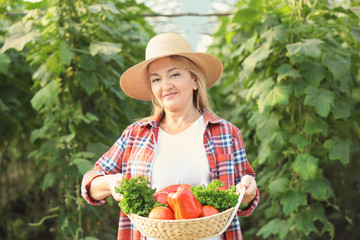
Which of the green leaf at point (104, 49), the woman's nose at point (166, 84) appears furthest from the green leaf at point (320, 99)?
the woman's nose at point (166, 84)

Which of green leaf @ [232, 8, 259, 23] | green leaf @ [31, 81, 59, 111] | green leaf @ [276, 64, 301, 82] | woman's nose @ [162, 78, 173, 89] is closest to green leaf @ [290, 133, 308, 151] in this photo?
green leaf @ [276, 64, 301, 82]

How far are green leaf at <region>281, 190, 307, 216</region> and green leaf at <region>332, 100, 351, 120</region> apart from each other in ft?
1.75

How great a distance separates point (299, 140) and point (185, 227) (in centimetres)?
164

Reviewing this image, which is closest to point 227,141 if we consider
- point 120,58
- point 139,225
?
point 139,225

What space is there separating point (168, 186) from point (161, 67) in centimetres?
46

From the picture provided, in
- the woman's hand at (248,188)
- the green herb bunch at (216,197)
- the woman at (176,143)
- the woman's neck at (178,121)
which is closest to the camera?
the green herb bunch at (216,197)

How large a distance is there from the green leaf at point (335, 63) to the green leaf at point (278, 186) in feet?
2.33

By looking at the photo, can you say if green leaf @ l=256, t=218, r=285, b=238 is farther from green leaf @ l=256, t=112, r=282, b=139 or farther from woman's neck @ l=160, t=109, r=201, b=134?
woman's neck @ l=160, t=109, r=201, b=134

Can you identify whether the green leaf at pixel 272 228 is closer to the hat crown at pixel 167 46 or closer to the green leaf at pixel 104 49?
the green leaf at pixel 104 49

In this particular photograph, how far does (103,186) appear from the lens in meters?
1.63

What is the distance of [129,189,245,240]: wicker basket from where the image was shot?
132 centimetres

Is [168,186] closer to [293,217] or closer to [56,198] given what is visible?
[293,217]

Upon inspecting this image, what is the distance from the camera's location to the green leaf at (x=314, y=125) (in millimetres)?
2783

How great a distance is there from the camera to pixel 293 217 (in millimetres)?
2936
